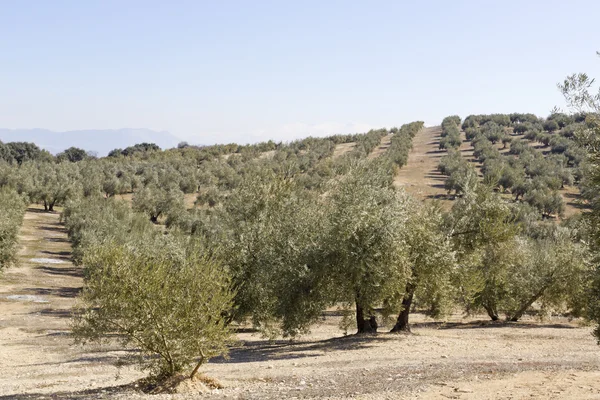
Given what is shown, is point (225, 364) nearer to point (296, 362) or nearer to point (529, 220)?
point (296, 362)

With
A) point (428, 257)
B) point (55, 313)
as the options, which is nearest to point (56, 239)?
point (55, 313)

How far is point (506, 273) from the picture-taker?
4141cm

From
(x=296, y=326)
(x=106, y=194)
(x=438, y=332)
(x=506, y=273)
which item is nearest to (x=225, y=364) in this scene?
(x=296, y=326)

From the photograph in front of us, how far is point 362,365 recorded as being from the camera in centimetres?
2331

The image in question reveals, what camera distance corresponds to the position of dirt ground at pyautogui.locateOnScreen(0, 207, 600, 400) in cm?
1830

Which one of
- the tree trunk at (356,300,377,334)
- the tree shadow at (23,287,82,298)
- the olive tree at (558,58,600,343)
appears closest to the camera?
the olive tree at (558,58,600,343)

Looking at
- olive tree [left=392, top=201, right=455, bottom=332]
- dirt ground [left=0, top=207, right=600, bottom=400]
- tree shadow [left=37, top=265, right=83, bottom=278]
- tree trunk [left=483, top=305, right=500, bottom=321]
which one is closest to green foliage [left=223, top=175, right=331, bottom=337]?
dirt ground [left=0, top=207, right=600, bottom=400]

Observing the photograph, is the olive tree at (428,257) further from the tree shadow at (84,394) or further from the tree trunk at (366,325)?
the tree shadow at (84,394)

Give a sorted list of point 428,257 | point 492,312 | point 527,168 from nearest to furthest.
→ point 428,257, point 492,312, point 527,168

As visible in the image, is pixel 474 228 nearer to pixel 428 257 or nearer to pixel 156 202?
pixel 428 257

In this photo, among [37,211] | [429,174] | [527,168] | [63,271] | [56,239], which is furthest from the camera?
[429,174]

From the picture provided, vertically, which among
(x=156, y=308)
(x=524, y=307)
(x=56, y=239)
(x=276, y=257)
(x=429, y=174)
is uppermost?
(x=429, y=174)

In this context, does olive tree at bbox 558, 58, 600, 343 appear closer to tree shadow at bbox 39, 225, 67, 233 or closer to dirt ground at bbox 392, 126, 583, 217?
dirt ground at bbox 392, 126, 583, 217

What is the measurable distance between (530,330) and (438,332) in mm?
6601
